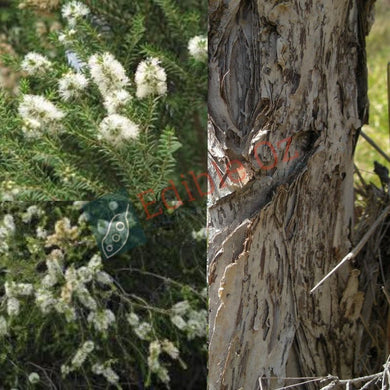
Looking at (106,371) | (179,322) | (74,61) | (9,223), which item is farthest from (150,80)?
(106,371)

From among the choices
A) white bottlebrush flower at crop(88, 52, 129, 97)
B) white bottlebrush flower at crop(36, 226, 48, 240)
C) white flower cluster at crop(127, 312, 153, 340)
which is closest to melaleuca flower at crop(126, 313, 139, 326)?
white flower cluster at crop(127, 312, 153, 340)

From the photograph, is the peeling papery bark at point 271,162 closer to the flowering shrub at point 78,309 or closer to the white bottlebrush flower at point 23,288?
the flowering shrub at point 78,309

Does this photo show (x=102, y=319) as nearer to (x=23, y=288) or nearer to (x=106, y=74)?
(x=23, y=288)

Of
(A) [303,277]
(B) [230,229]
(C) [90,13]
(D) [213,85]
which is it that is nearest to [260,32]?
(D) [213,85]

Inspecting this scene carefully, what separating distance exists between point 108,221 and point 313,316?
23.9 inches

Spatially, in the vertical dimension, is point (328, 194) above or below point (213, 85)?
below

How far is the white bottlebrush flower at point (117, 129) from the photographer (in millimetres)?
1564

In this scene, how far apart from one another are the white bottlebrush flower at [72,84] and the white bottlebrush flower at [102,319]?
571mm

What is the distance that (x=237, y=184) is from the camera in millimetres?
1440

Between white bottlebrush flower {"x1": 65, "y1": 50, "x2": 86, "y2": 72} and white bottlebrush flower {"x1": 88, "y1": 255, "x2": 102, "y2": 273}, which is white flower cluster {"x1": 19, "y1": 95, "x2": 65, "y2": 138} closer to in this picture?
white bottlebrush flower {"x1": 65, "y1": 50, "x2": 86, "y2": 72}

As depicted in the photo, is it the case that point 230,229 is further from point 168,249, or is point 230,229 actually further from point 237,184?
point 168,249

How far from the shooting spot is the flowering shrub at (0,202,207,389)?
1.75 metres

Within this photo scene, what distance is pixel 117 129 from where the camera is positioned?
5.15 feet

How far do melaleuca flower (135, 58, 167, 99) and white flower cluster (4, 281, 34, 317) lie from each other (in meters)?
0.57
